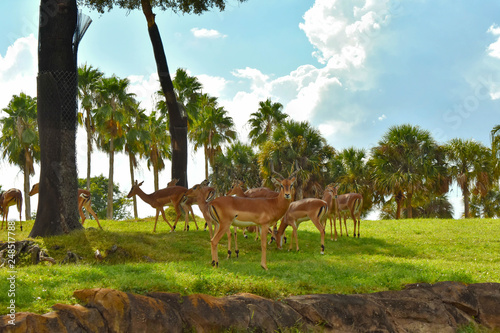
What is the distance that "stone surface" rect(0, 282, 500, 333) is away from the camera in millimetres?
6566

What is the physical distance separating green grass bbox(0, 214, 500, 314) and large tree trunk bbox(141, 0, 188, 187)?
3359 millimetres

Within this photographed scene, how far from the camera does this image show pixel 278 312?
7.58m

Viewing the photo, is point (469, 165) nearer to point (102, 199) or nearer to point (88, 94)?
point (88, 94)

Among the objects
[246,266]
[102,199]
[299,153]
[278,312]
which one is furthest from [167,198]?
[102,199]

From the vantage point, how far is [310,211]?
13711 millimetres

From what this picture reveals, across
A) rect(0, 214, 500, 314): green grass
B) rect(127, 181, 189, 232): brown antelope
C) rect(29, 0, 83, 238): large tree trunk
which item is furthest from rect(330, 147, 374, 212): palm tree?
rect(29, 0, 83, 238): large tree trunk

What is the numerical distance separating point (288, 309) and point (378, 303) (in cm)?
192

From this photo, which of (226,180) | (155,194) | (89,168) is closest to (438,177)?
(226,180)

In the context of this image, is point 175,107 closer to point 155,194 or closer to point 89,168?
point 155,194

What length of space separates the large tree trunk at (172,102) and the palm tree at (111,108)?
12.5 meters

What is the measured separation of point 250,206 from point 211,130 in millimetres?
29330

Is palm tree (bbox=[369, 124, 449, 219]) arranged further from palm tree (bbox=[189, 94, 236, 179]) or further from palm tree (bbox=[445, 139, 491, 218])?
palm tree (bbox=[189, 94, 236, 179])

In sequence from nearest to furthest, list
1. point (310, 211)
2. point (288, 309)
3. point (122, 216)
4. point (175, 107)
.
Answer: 1. point (288, 309)
2. point (310, 211)
3. point (175, 107)
4. point (122, 216)

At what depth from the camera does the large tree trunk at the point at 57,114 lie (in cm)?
1445
